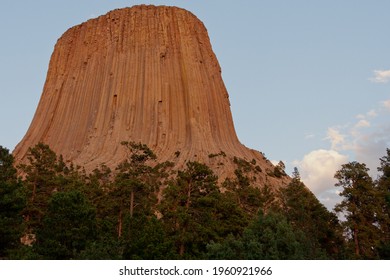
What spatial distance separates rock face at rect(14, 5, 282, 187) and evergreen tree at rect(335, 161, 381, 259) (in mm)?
27738

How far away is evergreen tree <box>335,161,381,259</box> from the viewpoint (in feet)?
88.4

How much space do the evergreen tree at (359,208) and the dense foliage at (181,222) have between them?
0.18ft

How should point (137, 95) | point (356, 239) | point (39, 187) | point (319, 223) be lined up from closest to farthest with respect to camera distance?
point (356, 239) < point (319, 223) < point (39, 187) < point (137, 95)

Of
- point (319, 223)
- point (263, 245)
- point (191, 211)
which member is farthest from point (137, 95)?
point (263, 245)

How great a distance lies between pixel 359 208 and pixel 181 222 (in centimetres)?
1051

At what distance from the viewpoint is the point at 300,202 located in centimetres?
2959

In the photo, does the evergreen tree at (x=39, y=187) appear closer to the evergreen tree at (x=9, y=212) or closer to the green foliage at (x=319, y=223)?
the evergreen tree at (x=9, y=212)

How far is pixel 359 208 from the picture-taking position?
93.0 ft

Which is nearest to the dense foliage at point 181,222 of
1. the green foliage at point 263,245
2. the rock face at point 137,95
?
the green foliage at point 263,245

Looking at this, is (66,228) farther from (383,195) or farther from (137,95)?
(137,95)

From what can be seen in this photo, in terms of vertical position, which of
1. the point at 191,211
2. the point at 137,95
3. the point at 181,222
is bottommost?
the point at 181,222

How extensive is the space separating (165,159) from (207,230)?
34.3 metres

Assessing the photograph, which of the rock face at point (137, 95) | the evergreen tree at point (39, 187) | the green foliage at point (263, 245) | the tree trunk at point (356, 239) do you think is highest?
the rock face at point (137, 95)

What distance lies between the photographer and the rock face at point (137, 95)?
62.5 metres
